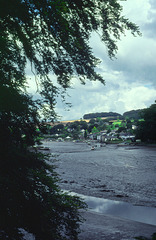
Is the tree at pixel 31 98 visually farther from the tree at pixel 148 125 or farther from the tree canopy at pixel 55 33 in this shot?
the tree at pixel 148 125

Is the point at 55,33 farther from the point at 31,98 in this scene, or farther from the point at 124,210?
the point at 124,210

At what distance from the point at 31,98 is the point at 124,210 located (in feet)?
37.7

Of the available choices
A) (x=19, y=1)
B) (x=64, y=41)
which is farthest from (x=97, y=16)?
(x=19, y=1)

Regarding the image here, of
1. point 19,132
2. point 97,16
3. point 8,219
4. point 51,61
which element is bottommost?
point 8,219

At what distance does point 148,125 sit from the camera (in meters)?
79.6

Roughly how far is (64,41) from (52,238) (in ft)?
15.2

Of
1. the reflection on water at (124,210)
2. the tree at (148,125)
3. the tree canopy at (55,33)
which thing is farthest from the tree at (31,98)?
the tree at (148,125)

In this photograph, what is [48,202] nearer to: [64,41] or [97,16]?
[64,41]

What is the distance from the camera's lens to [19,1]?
15.1 feet

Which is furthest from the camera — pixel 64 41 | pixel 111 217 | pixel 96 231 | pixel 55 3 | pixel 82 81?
pixel 111 217

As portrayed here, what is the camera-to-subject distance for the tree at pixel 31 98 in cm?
438

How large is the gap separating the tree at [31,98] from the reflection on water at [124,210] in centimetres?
822

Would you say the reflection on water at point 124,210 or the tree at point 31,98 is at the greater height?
the tree at point 31,98

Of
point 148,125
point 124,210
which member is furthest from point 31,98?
point 148,125
